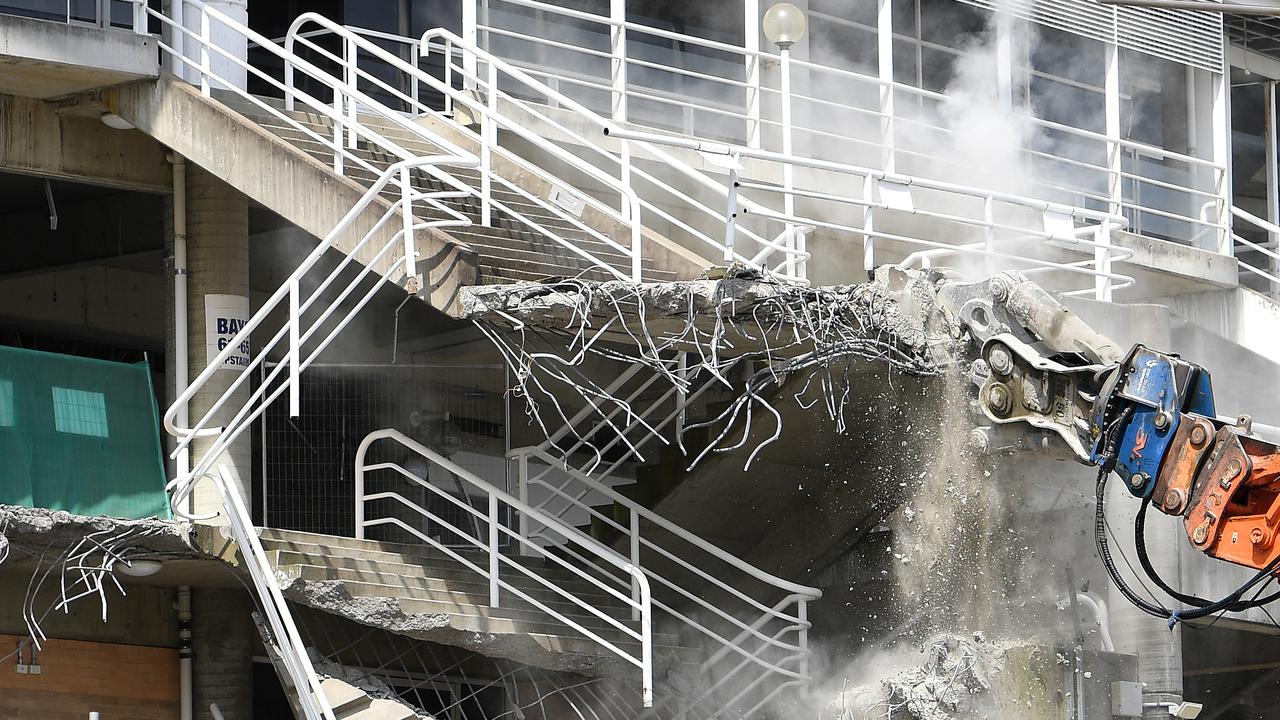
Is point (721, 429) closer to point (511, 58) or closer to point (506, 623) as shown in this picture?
point (506, 623)

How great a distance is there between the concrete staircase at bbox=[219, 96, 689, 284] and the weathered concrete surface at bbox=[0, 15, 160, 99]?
3.07ft

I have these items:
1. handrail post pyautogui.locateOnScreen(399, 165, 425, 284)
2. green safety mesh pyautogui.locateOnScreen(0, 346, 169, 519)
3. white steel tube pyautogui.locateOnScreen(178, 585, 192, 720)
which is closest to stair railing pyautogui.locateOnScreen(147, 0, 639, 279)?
handrail post pyautogui.locateOnScreen(399, 165, 425, 284)

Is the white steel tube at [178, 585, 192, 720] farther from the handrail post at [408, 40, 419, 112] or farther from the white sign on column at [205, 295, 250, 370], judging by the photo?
the handrail post at [408, 40, 419, 112]

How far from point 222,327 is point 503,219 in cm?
257

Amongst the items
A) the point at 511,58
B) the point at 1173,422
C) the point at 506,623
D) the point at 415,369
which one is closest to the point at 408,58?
the point at 511,58

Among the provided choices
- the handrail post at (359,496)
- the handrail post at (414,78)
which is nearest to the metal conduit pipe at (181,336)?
the handrail post at (359,496)

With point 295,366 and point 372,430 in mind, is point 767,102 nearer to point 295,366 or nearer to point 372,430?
point 372,430

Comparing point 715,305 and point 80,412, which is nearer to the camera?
point 715,305

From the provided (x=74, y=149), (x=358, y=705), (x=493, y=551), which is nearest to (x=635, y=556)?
(x=493, y=551)

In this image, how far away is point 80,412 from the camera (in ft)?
46.5

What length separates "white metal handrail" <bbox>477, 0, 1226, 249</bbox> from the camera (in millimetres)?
16234

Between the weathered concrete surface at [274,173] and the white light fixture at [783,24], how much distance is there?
431cm

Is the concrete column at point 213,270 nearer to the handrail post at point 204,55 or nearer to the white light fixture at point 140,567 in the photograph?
the handrail post at point 204,55

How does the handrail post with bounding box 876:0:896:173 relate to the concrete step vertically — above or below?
above
